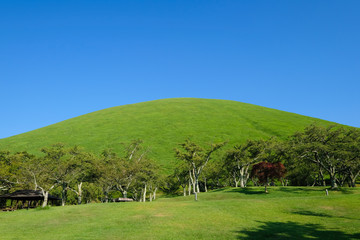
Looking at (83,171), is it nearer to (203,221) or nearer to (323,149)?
(203,221)

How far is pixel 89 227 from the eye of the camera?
2414 cm

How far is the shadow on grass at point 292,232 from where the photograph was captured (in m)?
19.6

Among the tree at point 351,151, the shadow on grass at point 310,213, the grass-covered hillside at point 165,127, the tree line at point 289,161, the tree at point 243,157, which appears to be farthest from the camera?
the grass-covered hillside at point 165,127

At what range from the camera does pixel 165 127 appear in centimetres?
11856

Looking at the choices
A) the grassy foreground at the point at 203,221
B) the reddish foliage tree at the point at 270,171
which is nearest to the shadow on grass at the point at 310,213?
the grassy foreground at the point at 203,221

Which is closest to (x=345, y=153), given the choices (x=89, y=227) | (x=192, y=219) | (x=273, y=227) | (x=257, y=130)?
(x=273, y=227)

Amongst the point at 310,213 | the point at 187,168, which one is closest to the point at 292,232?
the point at 310,213

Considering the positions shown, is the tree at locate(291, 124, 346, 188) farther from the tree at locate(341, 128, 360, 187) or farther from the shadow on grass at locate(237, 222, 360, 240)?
the shadow on grass at locate(237, 222, 360, 240)

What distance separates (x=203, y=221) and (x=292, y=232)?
8273 millimetres

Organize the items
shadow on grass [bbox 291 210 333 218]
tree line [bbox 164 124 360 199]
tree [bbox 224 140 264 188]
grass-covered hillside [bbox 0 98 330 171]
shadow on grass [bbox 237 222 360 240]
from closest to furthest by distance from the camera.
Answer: shadow on grass [bbox 237 222 360 240] < shadow on grass [bbox 291 210 333 218] < tree line [bbox 164 124 360 199] < tree [bbox 224 140 264 188] < grass-covered hillside [bbox 0 98 330 171]

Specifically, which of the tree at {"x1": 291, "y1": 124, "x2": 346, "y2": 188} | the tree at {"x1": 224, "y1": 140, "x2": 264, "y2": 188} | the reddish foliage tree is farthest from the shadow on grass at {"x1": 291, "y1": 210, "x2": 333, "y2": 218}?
the tree at {"x1": 224, "y1": 140, "x2": 264, "y2": 188}

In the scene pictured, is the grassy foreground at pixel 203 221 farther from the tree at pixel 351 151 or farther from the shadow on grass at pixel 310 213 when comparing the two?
the tree at pixel 351 151

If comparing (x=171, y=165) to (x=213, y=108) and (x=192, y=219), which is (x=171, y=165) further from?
(x=213, y=108)

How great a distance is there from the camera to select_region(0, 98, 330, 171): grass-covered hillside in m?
102
